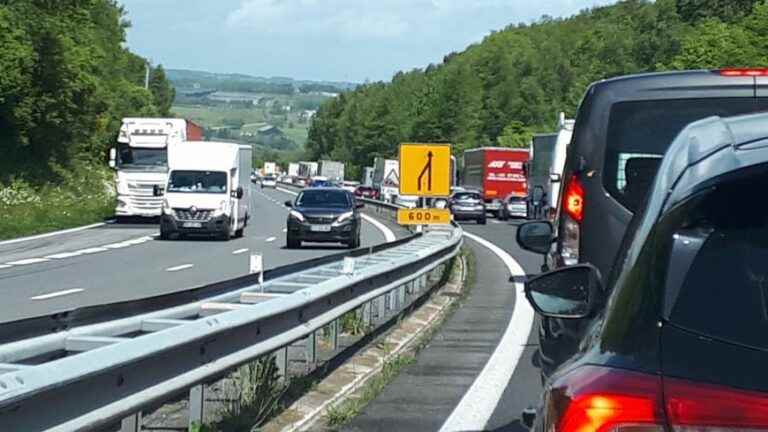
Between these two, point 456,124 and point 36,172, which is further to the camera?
point 456,124

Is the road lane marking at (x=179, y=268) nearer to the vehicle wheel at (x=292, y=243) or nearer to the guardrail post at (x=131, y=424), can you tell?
the vehicle wheel at (x=292, y=243)

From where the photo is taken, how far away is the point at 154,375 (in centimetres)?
625

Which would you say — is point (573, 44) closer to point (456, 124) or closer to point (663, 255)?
point (456, 124)

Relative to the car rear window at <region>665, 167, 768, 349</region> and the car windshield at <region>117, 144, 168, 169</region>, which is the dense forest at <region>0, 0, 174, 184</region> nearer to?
the car windshield at <region>117, 144, 168, 169</region>

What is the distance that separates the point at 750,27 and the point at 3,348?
7769cm

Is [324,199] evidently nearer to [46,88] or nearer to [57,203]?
[57,203]

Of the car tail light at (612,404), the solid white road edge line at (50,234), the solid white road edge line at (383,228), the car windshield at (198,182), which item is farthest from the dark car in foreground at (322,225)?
the car tail light at (612,404)

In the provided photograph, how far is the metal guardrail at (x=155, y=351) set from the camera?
498cm

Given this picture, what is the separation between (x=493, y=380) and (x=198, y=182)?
29.4 metres

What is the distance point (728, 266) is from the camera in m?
2.98

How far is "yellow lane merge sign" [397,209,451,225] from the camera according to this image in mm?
24234

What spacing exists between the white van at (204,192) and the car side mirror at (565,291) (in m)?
33.8

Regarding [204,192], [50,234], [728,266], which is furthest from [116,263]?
[728,266]

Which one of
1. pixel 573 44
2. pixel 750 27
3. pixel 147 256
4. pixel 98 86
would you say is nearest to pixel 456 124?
pixel 573 44
